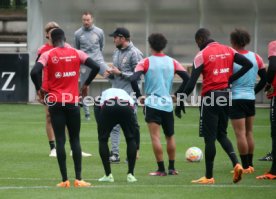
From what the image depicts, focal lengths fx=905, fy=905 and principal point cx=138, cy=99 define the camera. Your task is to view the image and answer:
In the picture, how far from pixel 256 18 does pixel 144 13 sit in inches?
136

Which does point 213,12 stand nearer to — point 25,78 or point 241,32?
point 25,78

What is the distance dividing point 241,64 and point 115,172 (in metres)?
2.67

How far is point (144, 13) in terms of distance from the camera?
2808 cm

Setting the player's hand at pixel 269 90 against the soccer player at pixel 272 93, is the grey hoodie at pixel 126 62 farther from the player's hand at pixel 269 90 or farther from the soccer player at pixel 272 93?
the soccer player at pixel 272 93

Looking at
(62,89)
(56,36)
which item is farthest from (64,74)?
(56,36)

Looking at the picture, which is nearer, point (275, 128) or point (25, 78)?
point (275, 128)

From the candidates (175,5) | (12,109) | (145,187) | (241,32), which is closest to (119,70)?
(241,32)

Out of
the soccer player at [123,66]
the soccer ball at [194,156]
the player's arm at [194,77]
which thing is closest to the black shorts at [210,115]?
the player's arm at [194,77]

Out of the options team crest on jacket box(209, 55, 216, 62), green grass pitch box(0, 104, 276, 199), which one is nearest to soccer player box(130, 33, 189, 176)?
green grass pitch box(0, 104, 276, 199)

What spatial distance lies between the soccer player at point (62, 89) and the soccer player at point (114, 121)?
46cm

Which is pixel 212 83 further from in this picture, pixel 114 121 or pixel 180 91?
pixel 114 121

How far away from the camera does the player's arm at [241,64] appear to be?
12.6 metres

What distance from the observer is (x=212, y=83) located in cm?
1244

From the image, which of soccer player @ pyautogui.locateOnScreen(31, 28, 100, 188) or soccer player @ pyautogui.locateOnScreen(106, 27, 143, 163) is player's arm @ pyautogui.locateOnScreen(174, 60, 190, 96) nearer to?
soccer player @ pyautogui.locateOnScreen(106, 27, 143, 163)
